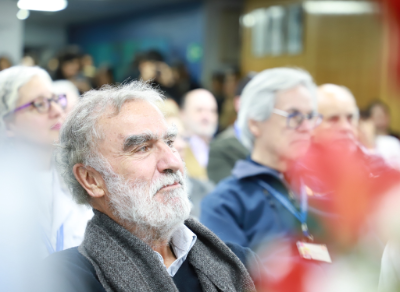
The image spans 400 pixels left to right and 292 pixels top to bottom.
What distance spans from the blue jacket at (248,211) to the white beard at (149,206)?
556mm

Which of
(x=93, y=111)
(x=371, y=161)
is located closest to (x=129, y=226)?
(x=93, y=111)

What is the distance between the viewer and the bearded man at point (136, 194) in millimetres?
1212

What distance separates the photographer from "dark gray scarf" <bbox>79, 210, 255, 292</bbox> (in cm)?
112

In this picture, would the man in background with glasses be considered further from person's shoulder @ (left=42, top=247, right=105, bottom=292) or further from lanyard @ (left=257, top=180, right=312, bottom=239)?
person's shoulder @ (left=42, top=247, right=105, bottom=292)

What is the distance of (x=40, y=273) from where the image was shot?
1.29 ft

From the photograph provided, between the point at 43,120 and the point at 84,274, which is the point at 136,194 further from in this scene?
the point at 43,120

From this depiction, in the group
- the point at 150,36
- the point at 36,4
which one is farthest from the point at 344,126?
the point at 150,36

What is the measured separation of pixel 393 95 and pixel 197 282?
106 cm

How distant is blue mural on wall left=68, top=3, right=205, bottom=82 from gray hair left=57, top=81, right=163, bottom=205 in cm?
821

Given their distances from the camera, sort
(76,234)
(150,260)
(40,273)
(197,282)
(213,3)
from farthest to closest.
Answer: (213,3)
(76,234)
(197,282)
(150,260)
(40,273)

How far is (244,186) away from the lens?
1964mm

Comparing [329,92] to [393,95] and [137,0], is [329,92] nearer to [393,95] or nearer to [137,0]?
[393,95]

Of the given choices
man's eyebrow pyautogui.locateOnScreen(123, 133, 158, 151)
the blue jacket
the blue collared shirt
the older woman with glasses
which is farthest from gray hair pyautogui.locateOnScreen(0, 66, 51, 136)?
the blue jacket

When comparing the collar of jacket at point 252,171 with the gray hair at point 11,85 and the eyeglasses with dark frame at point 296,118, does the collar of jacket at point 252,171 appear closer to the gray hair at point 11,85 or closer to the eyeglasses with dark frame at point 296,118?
the eyeglasses with dark frame at point 296,118
